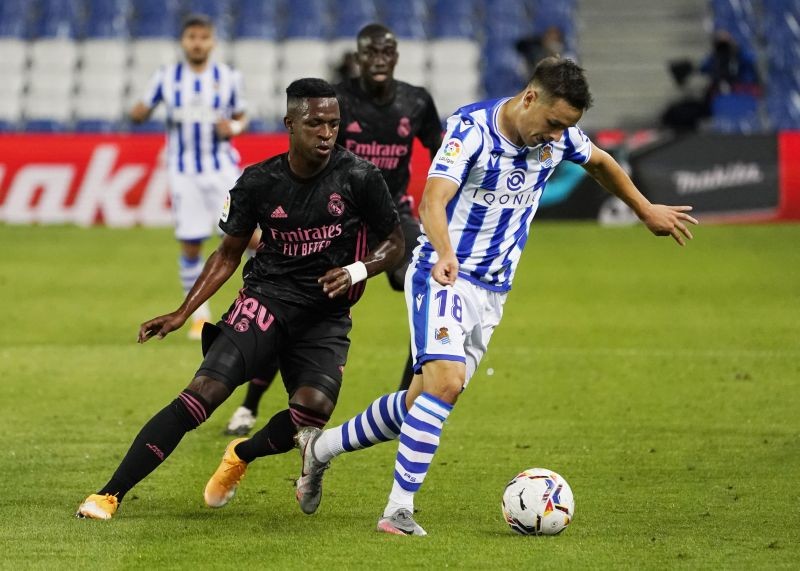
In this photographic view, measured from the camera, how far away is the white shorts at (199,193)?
12664 mm

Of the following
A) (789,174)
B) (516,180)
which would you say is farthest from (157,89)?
(789,174)

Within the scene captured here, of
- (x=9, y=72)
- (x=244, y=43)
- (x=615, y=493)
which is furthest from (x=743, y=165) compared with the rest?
(x=615, y=493)

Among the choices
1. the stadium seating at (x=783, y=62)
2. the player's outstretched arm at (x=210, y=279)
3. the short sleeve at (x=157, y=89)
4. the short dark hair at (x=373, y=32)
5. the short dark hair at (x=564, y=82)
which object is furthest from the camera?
the stadium seating at (x=783, y=62)

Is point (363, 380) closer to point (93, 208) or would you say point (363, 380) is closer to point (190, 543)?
point (190, 543)

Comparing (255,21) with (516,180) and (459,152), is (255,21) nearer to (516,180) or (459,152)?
(516,180)

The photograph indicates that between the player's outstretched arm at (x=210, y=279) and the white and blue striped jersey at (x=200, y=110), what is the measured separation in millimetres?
6201

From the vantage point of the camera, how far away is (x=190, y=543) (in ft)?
19.5

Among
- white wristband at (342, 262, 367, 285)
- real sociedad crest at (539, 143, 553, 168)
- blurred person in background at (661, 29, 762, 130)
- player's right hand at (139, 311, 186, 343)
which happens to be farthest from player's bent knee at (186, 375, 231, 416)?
blurred person in background at (661, 29, 762, 130)

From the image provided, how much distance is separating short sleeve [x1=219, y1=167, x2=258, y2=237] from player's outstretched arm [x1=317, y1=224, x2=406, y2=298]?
0.44 metres

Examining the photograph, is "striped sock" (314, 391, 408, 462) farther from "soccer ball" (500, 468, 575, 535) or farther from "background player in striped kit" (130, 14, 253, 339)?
"background player in striped kit" (130, 14, 253, 339)

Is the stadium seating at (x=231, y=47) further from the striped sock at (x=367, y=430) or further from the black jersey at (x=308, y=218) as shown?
the striped sock at (x=367, y=430)

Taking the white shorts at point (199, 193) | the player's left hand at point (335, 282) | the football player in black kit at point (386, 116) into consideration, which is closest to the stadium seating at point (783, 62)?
the white shorts at point (199, 193)

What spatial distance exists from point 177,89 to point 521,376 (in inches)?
168

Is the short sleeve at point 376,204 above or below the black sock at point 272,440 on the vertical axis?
above
